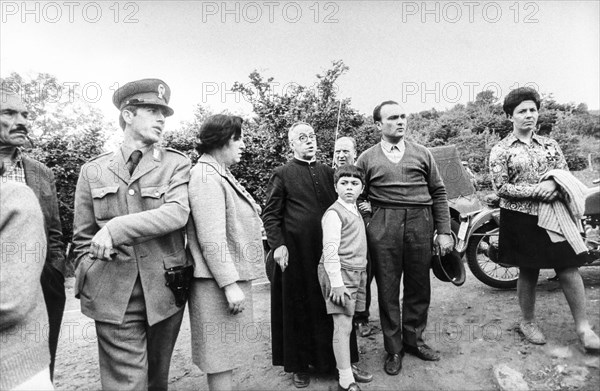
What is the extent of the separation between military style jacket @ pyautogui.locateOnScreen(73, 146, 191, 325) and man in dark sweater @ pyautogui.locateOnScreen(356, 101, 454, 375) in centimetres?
165

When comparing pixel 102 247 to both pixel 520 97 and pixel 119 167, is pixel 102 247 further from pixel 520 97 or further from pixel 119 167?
pixel 520 97

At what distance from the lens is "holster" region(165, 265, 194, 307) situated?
2.08 meters

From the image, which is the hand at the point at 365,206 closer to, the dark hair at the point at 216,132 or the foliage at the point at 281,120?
the dark hair at the point at 216,132

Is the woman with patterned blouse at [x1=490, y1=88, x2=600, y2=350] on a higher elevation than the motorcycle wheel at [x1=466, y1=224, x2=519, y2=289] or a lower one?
higher

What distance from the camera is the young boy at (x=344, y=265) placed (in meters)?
2.71

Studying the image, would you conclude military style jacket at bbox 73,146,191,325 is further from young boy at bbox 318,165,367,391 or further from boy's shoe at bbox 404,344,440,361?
boy's shoe at bbox 404,344,440,361

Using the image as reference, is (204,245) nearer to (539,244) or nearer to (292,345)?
(292,345)

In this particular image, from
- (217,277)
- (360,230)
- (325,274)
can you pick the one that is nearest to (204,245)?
(217,277)

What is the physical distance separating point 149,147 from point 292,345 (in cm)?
183

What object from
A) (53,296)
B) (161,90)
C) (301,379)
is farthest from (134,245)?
(301,379)

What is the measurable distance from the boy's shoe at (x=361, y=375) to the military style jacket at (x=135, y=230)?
1.54m

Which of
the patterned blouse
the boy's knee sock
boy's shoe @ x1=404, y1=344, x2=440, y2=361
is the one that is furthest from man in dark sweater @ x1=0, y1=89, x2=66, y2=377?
the patterned blouse

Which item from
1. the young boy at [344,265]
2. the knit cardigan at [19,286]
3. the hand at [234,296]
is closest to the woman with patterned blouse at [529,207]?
the young boy at [344,265]

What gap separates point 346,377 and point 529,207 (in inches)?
77.3
